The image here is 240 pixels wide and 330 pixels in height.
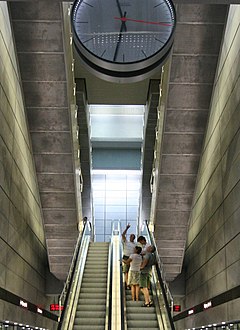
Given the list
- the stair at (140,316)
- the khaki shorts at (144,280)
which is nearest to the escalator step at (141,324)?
the stair at (140,316)

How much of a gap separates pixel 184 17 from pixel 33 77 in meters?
3.44

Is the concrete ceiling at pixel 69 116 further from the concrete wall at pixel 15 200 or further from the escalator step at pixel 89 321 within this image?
the escalator step at pixel 89 321

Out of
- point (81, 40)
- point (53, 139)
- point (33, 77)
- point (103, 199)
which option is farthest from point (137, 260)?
point (103, 199)

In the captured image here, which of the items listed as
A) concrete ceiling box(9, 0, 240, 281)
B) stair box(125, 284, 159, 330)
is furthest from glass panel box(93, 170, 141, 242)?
stair box(125, 284, 159, 330)

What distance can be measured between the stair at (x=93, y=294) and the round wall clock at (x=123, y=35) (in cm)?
503

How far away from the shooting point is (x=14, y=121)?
10445mm

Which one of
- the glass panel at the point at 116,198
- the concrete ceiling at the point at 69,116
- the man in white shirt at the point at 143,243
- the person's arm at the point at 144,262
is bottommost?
the person's arm at the point at 144,262

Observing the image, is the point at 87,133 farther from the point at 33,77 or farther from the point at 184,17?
the point at 184,17

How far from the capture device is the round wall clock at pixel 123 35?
594 cm

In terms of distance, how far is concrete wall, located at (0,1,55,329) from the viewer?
9.19 metres

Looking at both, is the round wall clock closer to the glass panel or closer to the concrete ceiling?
the concrete ceiling

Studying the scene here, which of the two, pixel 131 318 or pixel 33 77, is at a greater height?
pixel 33 77

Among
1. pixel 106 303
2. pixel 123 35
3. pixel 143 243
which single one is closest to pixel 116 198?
pixel 143 243

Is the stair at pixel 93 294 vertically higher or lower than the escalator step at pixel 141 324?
higher
